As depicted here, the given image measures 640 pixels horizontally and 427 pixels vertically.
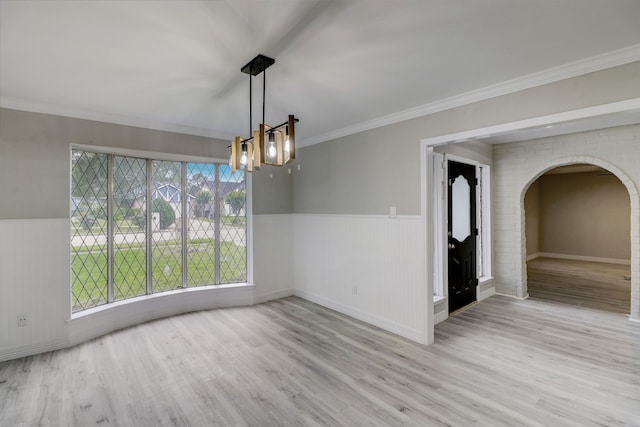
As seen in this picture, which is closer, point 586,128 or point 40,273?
point 40,273

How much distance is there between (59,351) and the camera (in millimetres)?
3135

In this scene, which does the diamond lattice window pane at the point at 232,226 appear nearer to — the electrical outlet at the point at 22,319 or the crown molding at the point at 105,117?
the crown molding at the point at 105,117

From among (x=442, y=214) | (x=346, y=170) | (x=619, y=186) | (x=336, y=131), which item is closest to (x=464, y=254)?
(x=442, y=214)

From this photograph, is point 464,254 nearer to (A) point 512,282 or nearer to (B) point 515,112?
(A) point 512,282

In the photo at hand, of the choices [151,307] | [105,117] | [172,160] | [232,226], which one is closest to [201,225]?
[232,226]

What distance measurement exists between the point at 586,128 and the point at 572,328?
2788mm

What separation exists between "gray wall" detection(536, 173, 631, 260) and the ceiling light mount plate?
9496 millimetres

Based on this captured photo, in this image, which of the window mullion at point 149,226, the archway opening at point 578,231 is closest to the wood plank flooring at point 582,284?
the archway opening at point 578,231

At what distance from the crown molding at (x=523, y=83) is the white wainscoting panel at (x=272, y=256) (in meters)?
2.13

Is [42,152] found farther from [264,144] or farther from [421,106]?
[421,106]

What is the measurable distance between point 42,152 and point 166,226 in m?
1.56

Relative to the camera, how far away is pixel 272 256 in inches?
191

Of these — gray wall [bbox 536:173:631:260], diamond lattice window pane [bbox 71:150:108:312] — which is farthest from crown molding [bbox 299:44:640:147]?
gray wall [bbox 536:173:631:260]

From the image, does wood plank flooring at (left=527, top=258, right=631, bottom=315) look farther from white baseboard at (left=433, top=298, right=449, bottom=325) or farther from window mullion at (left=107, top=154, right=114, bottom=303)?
window mullion at (left=107, top=154, right=114, bottom=303)
